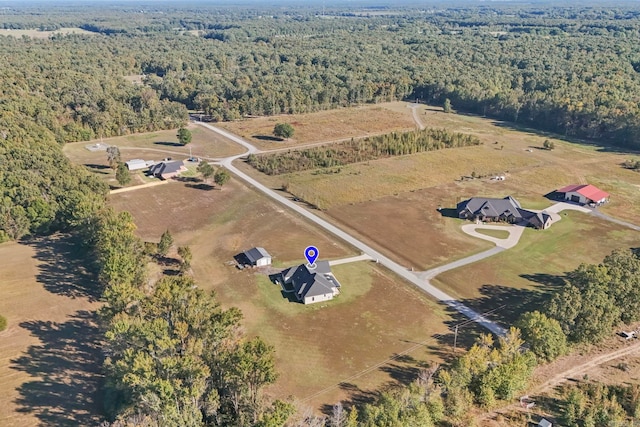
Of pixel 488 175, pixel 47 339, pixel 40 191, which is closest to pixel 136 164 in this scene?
pixel 40 191

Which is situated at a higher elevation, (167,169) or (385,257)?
(167,169)

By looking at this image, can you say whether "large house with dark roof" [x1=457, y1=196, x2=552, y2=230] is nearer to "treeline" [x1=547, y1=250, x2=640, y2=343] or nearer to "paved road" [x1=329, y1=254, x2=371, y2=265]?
"paved road" [x1=329, y1=254, x2=371, y2=265]

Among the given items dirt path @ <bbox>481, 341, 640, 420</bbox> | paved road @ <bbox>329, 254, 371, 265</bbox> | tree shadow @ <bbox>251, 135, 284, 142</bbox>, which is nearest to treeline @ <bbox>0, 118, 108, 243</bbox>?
paved road @ <bbox>329, 254, 371, 265</bbox>

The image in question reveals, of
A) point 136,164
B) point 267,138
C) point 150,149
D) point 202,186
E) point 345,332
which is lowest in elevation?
point 345,332

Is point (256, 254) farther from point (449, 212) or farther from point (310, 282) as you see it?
point (449, 212)

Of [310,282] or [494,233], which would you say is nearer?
[310,282]

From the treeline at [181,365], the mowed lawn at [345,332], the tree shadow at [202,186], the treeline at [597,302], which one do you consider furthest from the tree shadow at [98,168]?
the treeline at [597,302]
